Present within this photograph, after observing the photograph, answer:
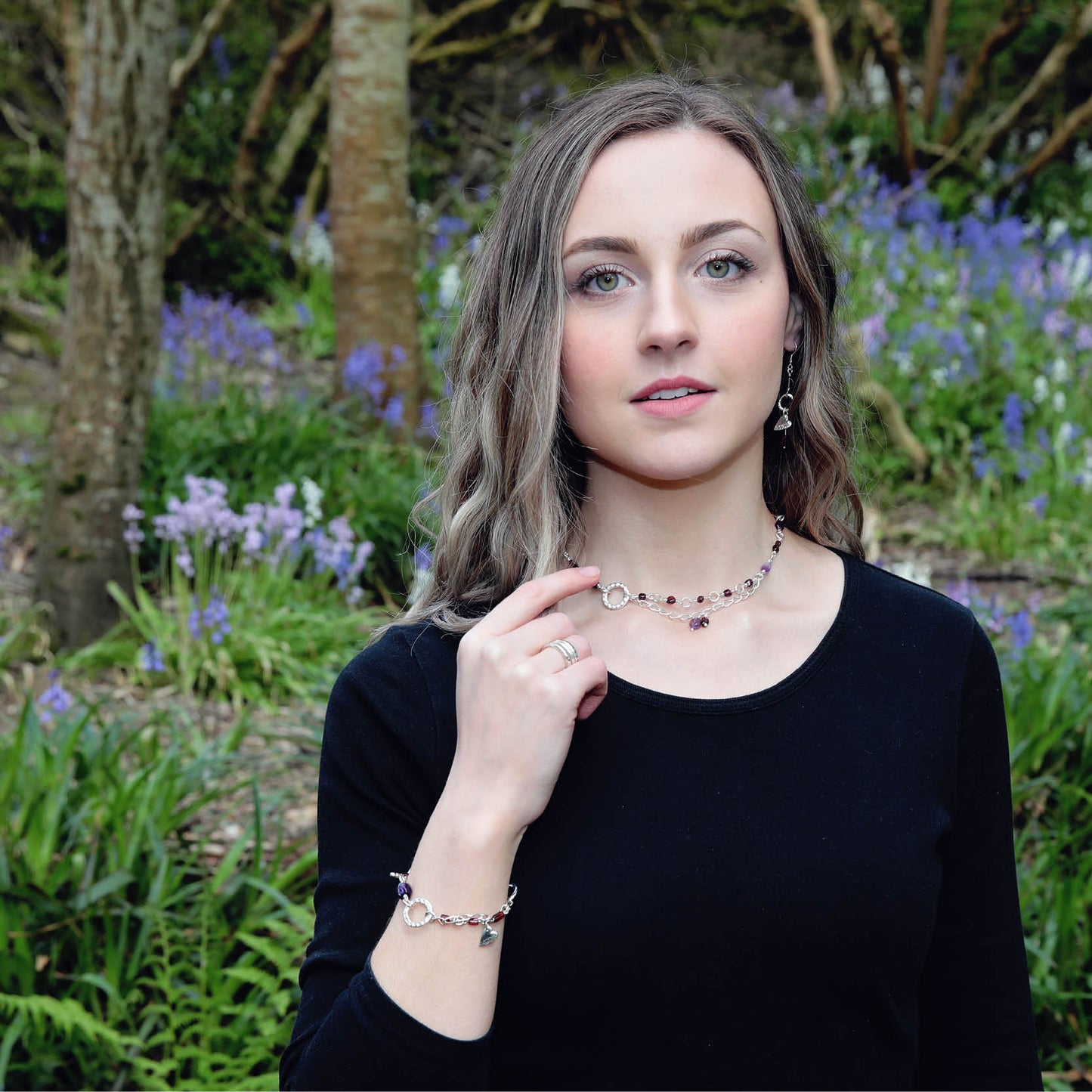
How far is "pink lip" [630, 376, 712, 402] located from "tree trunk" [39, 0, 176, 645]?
3.19 m

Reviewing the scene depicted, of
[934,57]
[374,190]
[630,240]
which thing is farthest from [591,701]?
[934,57]

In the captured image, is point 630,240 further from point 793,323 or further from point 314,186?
point 314,186

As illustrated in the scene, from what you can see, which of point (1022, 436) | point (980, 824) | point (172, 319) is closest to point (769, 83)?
point (1022, 436)

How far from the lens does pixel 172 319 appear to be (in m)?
6.21

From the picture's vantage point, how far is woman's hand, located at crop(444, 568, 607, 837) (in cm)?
128

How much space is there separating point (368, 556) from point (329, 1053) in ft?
12.5

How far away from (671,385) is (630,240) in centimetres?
18

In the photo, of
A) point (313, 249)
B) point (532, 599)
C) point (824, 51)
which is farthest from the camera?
point (824, 51)

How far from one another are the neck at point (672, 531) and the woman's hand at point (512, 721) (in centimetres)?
27

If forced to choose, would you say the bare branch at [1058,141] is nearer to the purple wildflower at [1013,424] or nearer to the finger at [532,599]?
the purple wildflower at [1013,424]

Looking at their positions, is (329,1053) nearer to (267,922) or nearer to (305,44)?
(267,922)

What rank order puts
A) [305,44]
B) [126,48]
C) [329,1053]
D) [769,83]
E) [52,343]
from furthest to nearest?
[769,83] → [305,44] → [52,343] → [126,48] → [329,1053]

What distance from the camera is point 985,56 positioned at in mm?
8852

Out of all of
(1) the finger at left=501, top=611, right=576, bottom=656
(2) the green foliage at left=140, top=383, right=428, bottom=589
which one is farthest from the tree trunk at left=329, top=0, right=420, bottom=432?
(1) the finger at left=501, top=611, right=576, bottom=656
